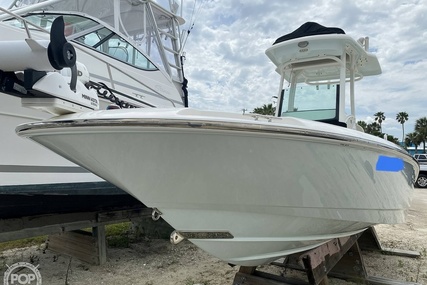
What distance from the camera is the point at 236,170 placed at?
2303mm

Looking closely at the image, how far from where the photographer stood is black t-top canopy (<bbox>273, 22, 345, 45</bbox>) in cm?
389

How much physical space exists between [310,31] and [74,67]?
2500 mm

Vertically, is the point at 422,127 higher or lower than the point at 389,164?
higher

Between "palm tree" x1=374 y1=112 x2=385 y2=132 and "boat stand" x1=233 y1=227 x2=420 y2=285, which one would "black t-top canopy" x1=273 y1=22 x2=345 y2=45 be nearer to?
"boat stand" x1=233 y1=227 x2=420 y2=285

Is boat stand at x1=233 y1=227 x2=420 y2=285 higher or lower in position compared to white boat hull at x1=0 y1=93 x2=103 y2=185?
lower

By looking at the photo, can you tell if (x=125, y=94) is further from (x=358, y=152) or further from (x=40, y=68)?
(x=358, y=152)

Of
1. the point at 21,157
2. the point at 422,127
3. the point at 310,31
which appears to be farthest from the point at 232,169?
the point at 422,127

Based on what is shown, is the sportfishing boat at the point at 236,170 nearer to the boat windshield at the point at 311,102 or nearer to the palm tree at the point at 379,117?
the boat windshield at the point at 311,102

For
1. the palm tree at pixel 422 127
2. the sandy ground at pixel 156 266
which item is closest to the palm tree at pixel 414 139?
the palm tree at pixel 422 127

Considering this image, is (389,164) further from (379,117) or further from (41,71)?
(379,117)

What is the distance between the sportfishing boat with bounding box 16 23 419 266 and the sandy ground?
4.55 feet

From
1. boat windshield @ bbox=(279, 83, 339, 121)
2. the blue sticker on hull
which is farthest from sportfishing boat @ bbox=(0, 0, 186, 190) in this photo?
the blue sticker on hull

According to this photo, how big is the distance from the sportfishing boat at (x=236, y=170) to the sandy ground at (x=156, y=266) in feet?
4.55
